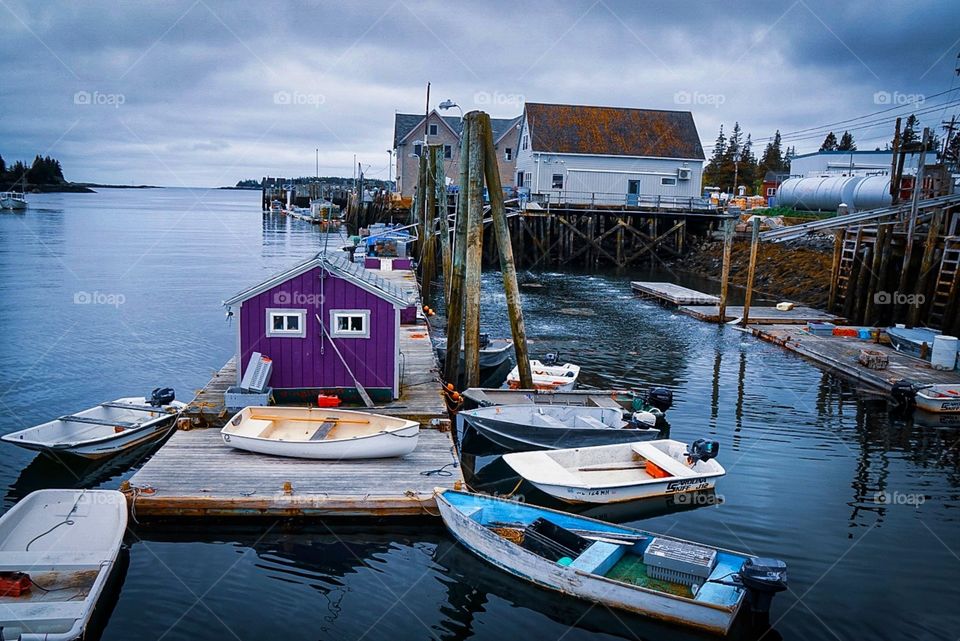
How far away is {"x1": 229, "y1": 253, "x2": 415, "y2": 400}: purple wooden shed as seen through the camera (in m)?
14.9

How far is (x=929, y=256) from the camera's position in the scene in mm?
25641

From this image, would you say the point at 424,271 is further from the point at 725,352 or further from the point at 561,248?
the point at 561,248

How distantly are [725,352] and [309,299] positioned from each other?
16.5 m

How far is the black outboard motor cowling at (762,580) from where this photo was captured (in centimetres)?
920

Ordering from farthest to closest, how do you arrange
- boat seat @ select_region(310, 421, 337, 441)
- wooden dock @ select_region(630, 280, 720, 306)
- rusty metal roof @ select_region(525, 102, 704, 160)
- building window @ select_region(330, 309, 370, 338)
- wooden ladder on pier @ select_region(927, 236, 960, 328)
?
rusty metal roof @ select_region(525, 102, 704, 160) → wooden dock @ select_region(630, 280, 720, 306) → wooden ladder on pier @ select_region(927, 236, 960, 328) → building window @ select_region(330, 309, 370, 338) → boat seat @ select_region(310, 421, 337, 441)

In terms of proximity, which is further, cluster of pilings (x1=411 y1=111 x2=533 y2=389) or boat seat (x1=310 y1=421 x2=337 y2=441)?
cluster of pilings (x1=411 y1=111 x2=533 y2=389)

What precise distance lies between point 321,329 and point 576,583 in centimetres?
758

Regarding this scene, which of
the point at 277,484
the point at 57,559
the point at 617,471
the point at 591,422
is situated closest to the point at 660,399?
the point at 591,422

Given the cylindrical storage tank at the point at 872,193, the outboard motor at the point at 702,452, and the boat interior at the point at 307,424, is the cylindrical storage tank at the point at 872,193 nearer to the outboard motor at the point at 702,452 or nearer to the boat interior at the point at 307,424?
the outboard motor at the point at 702,452

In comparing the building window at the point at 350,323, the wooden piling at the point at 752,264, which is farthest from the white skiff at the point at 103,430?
the wooden piling at the point at 752,264

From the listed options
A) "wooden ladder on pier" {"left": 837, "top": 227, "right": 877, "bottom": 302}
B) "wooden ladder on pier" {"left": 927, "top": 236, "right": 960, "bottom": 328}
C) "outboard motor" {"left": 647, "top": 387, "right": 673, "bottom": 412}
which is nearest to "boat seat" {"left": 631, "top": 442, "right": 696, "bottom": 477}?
"outboard motor" {"left": 647, "top": 387, "right": 673, "bottom": 412}

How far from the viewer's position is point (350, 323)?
1515cm

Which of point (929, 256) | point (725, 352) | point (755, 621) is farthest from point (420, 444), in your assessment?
point (929, 256)

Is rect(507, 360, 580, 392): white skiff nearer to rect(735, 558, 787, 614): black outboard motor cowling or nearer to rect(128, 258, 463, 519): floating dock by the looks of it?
rect(128, 258, 463, 519): floating dock
